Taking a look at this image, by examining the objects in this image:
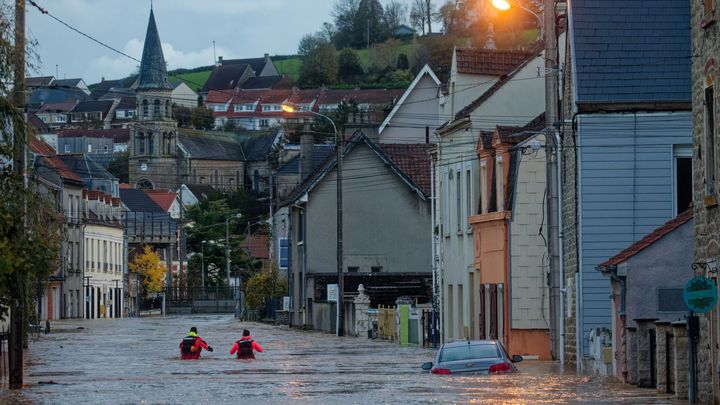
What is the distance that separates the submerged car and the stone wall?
620 centimetres

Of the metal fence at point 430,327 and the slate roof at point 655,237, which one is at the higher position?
the slate roof at point 655,237

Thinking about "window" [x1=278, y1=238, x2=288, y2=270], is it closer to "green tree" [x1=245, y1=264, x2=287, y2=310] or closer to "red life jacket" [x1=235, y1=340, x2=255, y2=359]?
"green tree" [x1=245, y1=264, x2=287, y2=310]

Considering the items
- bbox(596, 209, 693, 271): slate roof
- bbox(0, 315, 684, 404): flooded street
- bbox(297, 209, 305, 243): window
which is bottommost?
bbox(0, 315, 684, 404): flooded street

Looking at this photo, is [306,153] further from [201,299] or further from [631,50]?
[201,299]

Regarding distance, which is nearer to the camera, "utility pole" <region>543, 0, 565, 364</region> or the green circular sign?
the green circular sign

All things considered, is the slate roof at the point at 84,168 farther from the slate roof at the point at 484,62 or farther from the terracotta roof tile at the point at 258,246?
the slate roof at the point at 484,62

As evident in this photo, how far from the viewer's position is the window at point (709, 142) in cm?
2358

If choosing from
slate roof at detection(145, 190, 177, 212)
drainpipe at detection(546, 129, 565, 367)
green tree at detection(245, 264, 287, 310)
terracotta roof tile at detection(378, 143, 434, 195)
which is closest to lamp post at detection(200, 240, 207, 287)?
slate roof at detection(145, 190, 177, 212)

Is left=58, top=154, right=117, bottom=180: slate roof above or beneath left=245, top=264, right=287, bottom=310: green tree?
above

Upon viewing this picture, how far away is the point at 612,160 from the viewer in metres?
35.0

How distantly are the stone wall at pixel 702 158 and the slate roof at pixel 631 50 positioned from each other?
33.3 ft

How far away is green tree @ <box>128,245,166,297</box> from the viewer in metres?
138

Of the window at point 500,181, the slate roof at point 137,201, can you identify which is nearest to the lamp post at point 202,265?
the slate roof at point 137,201

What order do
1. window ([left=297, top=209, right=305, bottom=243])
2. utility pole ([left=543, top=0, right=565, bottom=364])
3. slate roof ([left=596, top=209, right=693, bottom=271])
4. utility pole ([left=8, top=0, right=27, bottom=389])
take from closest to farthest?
utility pole ([left=8, top=0, right=27, bottom=389])
slate roof ([left=596, top=209, right=693, bottom=271])
utility pole ([left=543, top=0, right=565, bottom=364])
window ([left=297, top=209, right=305, bottom=243])
